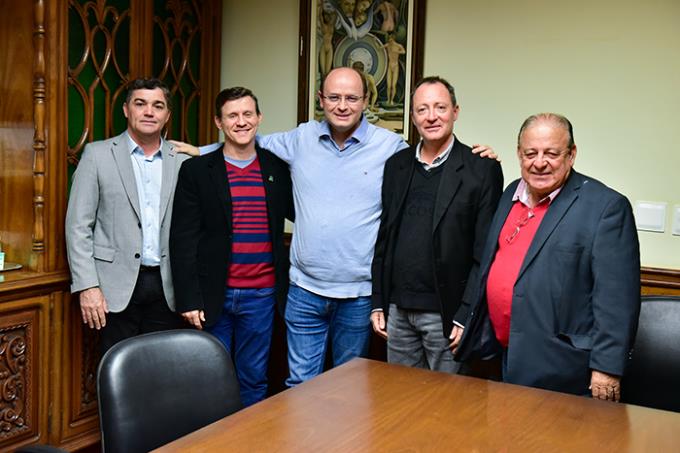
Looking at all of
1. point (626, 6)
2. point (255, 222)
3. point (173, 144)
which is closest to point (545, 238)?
point (255, 222)

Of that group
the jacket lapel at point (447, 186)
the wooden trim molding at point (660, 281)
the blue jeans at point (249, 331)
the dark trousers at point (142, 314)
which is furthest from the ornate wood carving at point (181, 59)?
the wooden trim molding at point (660, 281)

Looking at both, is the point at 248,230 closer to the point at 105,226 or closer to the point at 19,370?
the point at 105,226

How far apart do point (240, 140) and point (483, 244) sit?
40.9 inches

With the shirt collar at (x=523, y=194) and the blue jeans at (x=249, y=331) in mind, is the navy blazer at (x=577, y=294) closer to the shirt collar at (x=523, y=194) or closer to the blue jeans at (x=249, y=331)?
the shirt collar at (x=523, y=194)

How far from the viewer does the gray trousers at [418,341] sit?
260 centimetres

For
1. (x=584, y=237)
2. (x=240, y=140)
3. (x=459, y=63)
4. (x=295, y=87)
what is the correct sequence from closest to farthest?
1. (x=584, y=237)
2. (x=240, y=140)
3. (x=459, y=63)
4. (x=295, y=87)

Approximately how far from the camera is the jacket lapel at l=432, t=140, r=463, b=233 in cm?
256

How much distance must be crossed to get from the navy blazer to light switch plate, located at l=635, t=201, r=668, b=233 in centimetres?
97

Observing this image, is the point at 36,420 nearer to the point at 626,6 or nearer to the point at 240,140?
the point at 240,140

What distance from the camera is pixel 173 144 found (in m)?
3.10

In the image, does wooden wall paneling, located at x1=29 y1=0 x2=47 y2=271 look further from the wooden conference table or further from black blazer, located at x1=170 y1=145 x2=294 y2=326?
the wooden conference table

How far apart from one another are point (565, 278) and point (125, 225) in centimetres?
169

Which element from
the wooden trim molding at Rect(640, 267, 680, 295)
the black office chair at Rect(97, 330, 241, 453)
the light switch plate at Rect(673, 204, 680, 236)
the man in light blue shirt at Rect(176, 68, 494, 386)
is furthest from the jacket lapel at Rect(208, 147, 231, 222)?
the light switch plate at Rect(673, 204, 680, 236)

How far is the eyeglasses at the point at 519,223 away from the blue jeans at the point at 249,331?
1.08 meters
